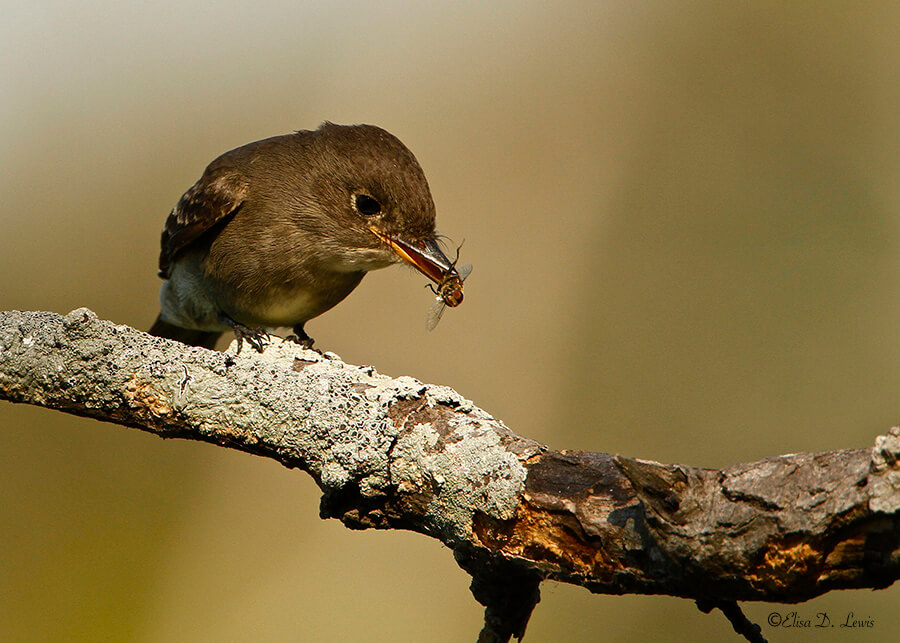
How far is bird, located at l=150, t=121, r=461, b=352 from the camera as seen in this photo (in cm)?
452

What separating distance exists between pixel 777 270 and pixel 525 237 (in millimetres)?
1821

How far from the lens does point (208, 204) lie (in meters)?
Result: 4.89

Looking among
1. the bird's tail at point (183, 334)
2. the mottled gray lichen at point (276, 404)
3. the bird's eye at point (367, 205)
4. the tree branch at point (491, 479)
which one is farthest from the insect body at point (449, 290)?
the bird's tail at point (183, 334)

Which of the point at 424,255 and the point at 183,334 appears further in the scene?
the point at 183,334

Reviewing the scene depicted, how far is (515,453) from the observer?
98.9 inches

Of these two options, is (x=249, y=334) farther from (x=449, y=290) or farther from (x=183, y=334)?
(x=183, y=334)

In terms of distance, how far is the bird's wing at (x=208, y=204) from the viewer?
4875 millimetres

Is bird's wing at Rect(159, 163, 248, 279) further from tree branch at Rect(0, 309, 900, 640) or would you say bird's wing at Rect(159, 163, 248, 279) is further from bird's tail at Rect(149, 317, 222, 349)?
tree branch at Rect(0, 309, 900, 640)

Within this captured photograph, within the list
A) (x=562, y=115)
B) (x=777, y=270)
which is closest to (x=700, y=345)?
(x=777, y=270)

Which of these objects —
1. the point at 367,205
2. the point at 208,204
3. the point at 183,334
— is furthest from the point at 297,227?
the point at 183,334

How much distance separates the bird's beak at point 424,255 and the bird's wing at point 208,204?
2.85ft

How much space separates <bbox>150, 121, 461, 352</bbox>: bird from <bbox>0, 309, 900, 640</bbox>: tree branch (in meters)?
1.30

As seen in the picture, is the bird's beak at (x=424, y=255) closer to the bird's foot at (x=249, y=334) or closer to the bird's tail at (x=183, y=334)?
the bird's foot at (x=249, y=334)

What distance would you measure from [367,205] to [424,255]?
46 cm
